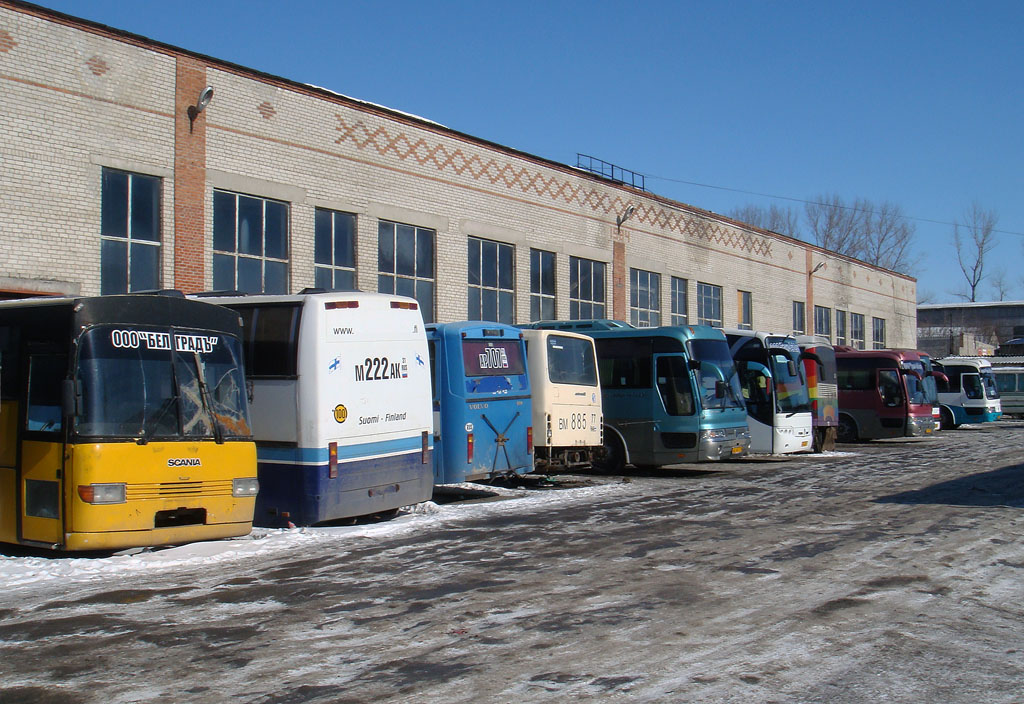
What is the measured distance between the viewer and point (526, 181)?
29172 millimetres

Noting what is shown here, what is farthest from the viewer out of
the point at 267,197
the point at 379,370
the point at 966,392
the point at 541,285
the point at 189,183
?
the point at 966,392

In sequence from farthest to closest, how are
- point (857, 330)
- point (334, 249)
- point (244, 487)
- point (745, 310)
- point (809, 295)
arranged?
point (857, 330), point (809, 295), point (745, 310), point (334, 249), point (244, 487)

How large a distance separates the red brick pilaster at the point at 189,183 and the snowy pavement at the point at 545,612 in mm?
9200

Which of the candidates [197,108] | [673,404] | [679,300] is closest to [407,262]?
[197,108]

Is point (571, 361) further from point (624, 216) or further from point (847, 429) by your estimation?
A: point (847, 429)

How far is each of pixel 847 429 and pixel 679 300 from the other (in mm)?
8106

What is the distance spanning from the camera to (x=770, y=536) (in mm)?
11125

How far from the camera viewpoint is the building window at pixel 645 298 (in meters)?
34.4

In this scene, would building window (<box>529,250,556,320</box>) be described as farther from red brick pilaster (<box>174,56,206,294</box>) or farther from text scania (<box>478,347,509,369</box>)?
text scania (<box>478,347,509,369</box>)

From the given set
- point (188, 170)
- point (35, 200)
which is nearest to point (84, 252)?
point (35, 200)

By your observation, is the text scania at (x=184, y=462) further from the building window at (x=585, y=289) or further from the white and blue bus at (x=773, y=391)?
the building window at (x=585, y=289)

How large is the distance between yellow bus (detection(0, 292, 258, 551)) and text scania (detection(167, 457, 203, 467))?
0.04 feet

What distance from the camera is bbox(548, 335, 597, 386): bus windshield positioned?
18391mm

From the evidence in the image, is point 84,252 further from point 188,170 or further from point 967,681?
point 967,681
